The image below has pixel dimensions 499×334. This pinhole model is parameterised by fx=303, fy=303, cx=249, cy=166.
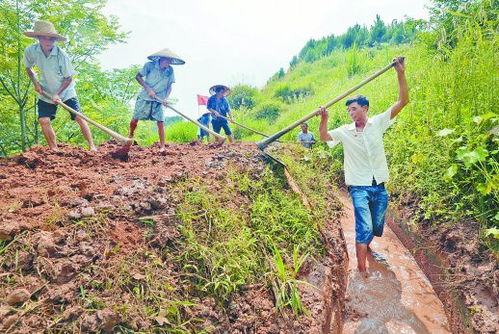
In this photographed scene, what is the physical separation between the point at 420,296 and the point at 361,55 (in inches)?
524

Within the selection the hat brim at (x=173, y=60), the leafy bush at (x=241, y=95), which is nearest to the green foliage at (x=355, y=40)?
the leafy bush at (x=241, y=95)

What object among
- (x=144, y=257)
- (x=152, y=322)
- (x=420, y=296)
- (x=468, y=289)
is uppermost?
(x=144, y=257)

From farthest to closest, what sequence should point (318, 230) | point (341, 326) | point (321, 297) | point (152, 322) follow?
point (318, 230) < point (341, 326) < point (321, 297) < point (152, 322)

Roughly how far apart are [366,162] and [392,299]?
146 cm

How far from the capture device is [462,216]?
3.23m

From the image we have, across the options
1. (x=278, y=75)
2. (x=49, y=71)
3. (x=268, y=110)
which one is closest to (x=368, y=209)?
(x=49, y=71)

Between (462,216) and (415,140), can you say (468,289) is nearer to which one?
(462,216)

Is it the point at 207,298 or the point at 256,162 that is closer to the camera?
the point at 207,298

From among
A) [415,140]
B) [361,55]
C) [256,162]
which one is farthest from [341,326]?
[361,55]

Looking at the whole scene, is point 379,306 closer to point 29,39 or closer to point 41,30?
point 41,30

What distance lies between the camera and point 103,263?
6.37 feet

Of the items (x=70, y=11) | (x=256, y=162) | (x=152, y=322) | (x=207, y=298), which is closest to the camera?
(x=152, y=322)

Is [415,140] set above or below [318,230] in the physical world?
above

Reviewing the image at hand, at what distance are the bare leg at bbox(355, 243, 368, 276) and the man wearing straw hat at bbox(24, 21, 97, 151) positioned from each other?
13.3 feet
